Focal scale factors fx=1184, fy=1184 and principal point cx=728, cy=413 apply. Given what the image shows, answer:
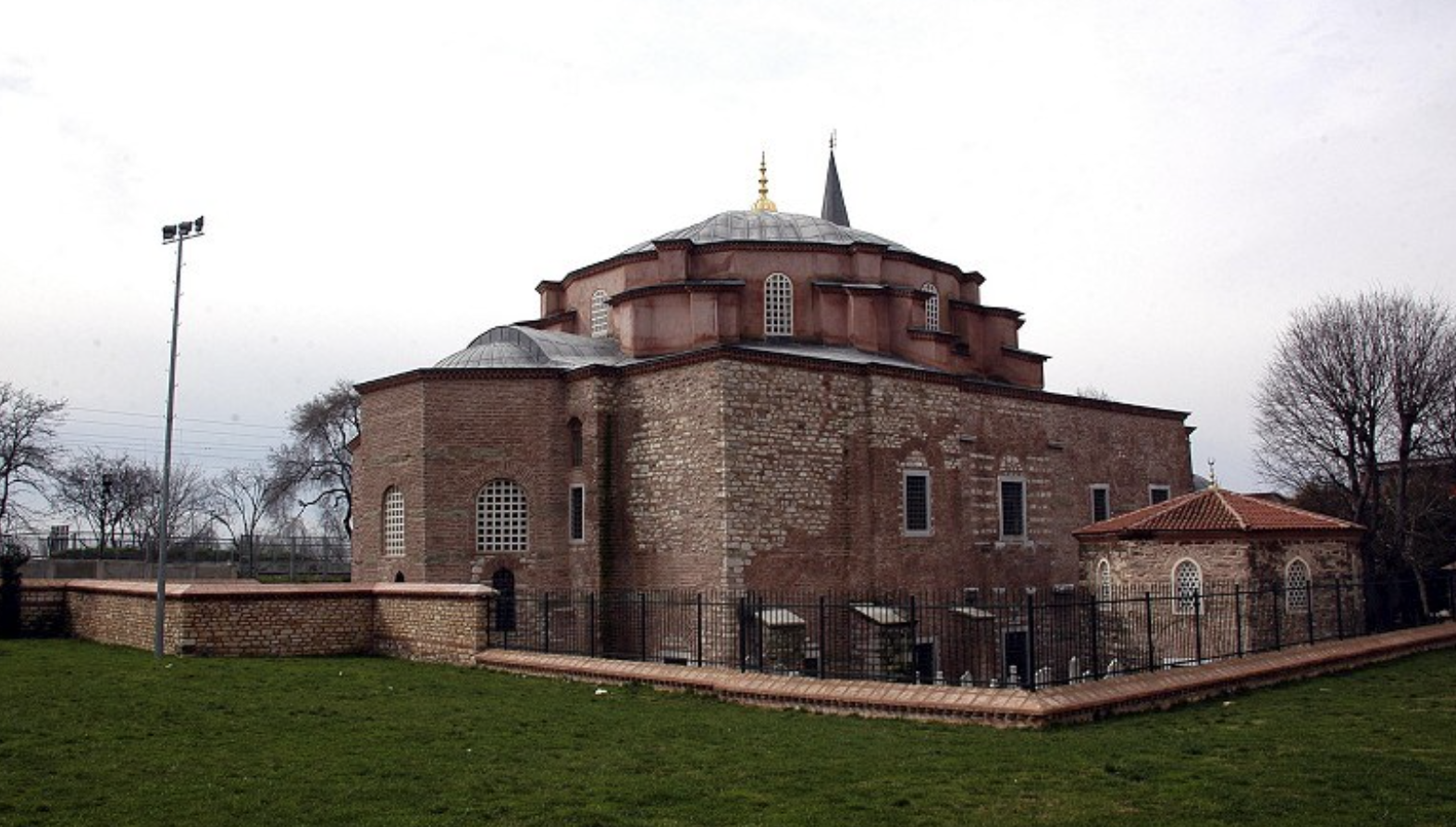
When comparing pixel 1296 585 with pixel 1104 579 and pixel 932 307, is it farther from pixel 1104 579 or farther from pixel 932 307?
pixel 932 307

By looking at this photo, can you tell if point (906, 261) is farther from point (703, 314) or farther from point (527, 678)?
point (527, 678)

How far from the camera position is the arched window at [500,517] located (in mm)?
21172

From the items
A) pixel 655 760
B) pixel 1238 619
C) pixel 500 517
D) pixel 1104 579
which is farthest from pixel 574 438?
pixel 655 760

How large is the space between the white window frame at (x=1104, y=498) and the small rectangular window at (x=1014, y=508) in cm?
288

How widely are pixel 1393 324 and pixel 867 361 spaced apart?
13.6 metres

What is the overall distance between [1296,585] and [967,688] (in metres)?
11.0

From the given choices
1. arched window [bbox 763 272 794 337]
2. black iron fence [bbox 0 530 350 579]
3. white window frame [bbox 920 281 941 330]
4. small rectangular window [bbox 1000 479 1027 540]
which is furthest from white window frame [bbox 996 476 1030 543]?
black iron fence [bbox 0 530 350 579]

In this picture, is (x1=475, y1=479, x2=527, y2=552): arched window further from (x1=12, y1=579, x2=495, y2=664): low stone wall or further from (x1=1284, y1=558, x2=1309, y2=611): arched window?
(x1=1284, y1=558, x2=1309, y2=611): arched window

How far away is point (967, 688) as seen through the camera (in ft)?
37.4

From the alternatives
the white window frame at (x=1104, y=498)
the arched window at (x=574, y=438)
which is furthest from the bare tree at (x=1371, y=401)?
the arched window at (x=574, y=438)

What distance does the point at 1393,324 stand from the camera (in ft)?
89.2

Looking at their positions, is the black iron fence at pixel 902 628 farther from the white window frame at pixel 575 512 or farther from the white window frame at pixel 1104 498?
the white window frame at pixel 1104 498

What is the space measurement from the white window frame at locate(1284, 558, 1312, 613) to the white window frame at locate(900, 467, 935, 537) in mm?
6232

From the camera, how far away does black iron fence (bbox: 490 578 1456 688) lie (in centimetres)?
1806
